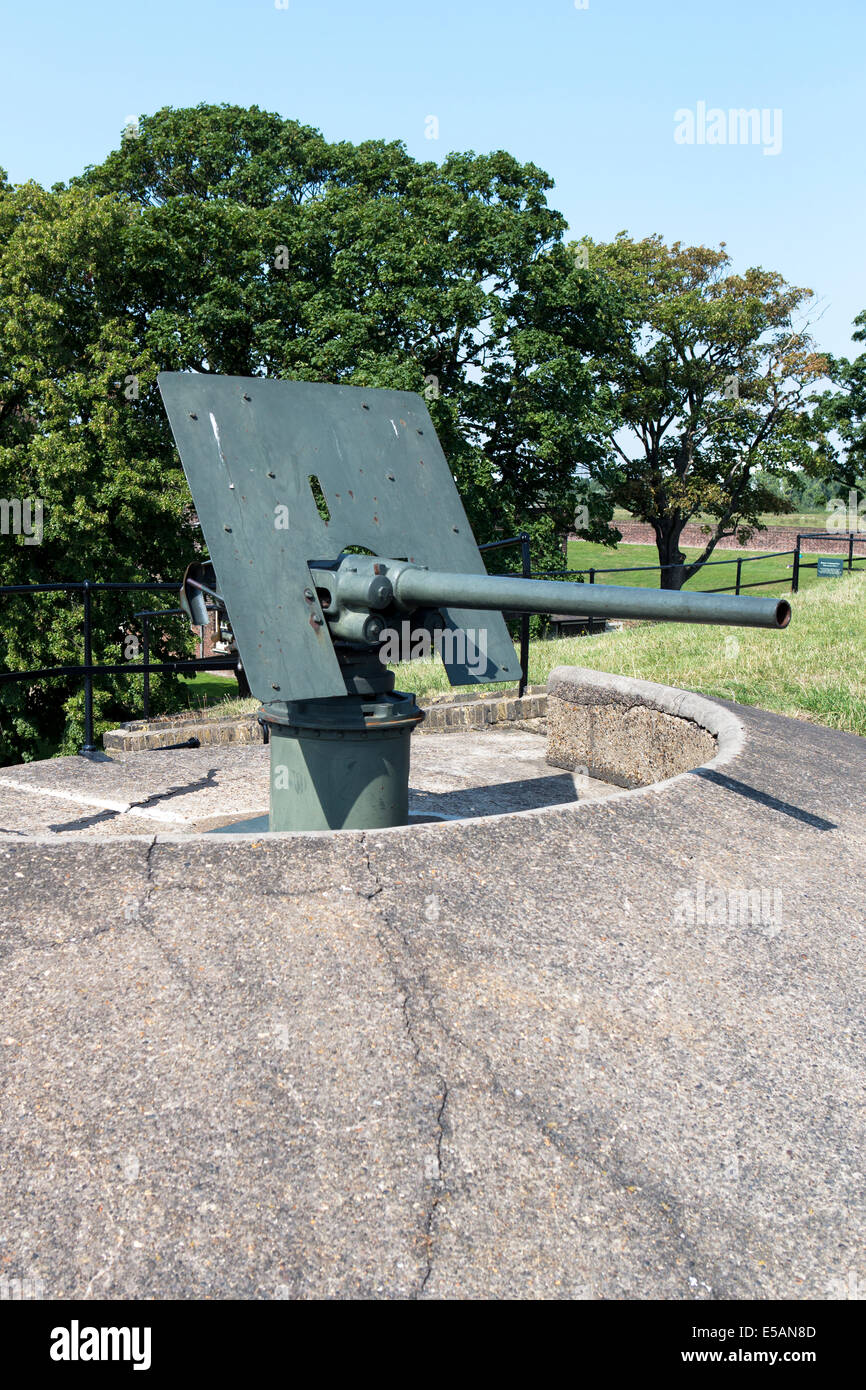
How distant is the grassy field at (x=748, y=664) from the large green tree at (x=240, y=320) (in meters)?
9.01

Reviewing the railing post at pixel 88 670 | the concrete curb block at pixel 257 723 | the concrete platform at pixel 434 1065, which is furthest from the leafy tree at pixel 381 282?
the concrete platform at pixel 434 1065

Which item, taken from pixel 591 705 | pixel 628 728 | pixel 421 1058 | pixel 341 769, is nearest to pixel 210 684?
pixel 591 705

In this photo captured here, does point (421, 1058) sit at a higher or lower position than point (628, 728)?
lower

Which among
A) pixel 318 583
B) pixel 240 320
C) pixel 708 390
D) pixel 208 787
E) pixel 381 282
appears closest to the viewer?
pixel 318 583

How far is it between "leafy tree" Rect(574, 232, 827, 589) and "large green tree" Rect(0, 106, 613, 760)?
5.22m

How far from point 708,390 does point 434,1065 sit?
2850cm

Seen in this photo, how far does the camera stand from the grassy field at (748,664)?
8.12m

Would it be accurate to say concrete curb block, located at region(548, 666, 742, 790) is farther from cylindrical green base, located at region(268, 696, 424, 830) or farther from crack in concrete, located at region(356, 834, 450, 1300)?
crack in concrete, located at region(356, 834, 450, 1300)

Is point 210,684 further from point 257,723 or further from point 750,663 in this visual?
point 257,723

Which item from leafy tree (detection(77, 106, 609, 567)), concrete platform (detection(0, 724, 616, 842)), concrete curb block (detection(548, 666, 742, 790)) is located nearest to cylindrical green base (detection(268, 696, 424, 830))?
concrete platform (detection(0, 724, 616, 842))

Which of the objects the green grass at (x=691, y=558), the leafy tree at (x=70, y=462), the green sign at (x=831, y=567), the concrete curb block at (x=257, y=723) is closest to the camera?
the concrete curb block at (x=257, y=723)

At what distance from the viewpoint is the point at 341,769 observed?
425 centimetres

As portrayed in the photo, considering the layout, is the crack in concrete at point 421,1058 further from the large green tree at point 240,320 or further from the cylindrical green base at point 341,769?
the large green tree at point 240,320

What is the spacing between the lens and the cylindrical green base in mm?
4227
